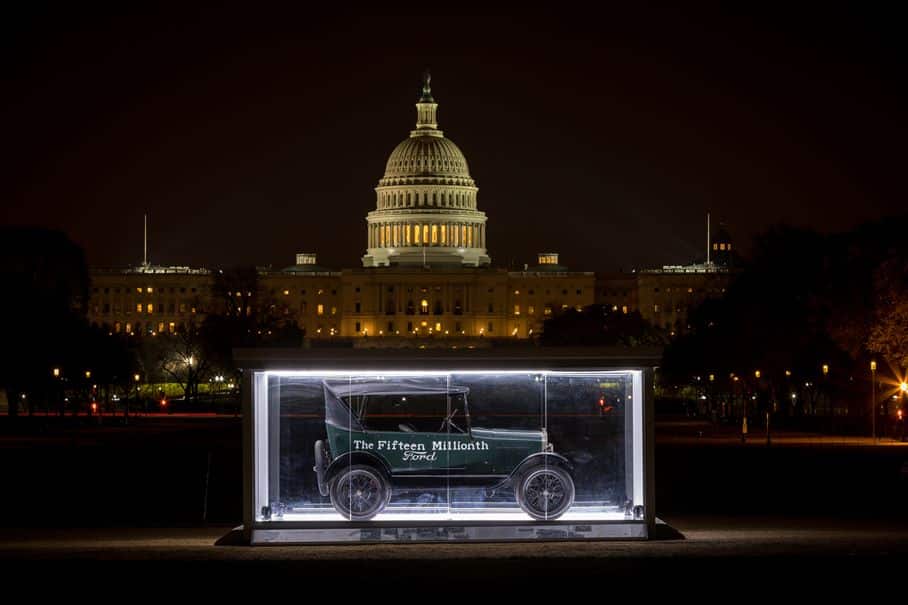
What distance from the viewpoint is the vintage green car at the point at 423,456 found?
94.5ft

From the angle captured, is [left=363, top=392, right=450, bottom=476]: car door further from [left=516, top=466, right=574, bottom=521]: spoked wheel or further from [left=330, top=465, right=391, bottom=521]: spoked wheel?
[left=516, top=466, right=574, bottom=521]: spoked wheel

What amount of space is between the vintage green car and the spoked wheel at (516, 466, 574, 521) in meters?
0.01

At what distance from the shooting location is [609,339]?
15088cm

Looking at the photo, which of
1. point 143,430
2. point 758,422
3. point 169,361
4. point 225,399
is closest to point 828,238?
point 758,422

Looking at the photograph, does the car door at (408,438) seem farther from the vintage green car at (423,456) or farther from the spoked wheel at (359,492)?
the spoked wheel at (359,492)

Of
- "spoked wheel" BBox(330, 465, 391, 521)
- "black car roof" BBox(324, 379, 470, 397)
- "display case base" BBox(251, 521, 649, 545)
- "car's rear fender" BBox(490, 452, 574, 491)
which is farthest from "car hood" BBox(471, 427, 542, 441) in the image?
"spoked wheel" BBox(330, 465, 391, 521)

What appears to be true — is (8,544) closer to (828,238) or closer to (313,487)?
(313,487)

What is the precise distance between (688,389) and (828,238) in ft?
176

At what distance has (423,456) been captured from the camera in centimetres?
2884

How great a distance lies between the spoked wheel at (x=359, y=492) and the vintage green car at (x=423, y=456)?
15 millimetres

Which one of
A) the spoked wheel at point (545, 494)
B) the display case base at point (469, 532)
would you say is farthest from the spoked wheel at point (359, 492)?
the spoked wheel at point (545, 494)

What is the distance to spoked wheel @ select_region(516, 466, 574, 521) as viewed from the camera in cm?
2886

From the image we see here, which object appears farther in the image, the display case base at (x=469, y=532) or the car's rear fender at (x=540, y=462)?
the car's rear fender at (x=540, y=462)

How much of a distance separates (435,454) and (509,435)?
1139 mm
